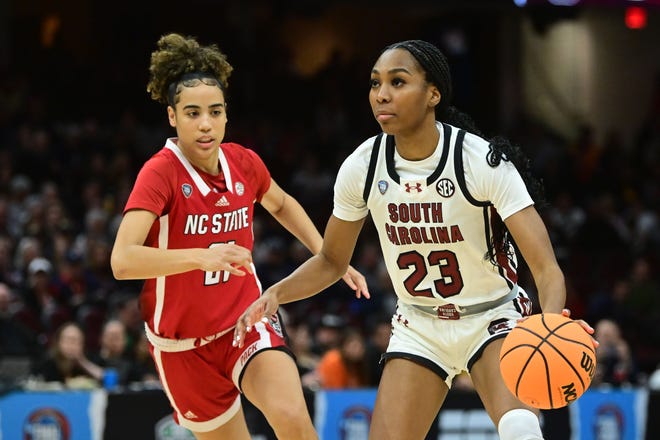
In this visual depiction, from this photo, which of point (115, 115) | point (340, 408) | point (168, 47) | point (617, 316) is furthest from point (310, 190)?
point (168, 47)

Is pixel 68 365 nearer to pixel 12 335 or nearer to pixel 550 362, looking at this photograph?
pixel 12 335

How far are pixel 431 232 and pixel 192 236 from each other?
1189 millimetres

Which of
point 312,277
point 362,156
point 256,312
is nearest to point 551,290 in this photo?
point 362,156

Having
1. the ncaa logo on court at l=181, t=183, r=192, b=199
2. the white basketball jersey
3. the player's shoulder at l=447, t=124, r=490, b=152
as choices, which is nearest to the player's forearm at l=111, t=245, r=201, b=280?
the ncaa logo on court at l=181, t=183, r=192, b=199

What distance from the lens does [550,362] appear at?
4426 mm

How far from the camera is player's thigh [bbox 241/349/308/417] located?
17.3 feet

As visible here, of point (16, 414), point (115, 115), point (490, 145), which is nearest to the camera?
point (490, 145)

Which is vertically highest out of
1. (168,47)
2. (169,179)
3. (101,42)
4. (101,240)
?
(101,42)

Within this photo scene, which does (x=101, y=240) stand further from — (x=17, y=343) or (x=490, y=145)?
(x=490, y=145)

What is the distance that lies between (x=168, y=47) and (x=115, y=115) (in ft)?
38.6

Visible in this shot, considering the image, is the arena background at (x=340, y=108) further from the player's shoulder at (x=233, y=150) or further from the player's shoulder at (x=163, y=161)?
the player's shoulder at (x=163, y=161)

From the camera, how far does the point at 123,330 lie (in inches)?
414

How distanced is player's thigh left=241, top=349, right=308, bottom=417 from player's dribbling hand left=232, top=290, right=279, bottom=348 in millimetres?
230

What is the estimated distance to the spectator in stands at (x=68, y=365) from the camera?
9.66 metres
